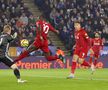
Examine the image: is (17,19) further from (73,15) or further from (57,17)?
(73,15)

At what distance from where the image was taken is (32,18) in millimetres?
36656

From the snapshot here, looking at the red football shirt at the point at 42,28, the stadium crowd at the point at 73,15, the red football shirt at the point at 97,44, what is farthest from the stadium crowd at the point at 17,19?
the red football shirt at the point at 42,28

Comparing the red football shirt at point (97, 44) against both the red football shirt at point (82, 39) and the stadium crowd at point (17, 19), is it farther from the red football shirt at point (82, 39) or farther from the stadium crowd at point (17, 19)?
the red football shirt at point (82, 39)

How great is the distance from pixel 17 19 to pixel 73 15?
211 inches

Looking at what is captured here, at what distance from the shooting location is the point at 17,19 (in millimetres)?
35688

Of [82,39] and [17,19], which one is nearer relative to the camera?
[82,39]

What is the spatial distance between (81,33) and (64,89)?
6.27 m

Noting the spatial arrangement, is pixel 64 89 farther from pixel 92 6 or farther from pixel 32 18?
pixel 92 6

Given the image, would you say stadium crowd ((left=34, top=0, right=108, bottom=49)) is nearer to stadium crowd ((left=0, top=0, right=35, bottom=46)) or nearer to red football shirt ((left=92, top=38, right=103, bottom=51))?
stadium crowd ((left=0, top=0, right=35, bottom=46))

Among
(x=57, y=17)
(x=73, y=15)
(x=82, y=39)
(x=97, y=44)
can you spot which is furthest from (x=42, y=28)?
(x=73, y=15)

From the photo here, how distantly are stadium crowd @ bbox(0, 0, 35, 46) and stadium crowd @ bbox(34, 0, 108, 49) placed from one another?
2590 millimetres

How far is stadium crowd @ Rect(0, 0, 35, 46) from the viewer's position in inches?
1362

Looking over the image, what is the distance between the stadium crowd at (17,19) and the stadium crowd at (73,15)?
8.50 feet

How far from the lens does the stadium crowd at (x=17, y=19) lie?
3459 centimetres
